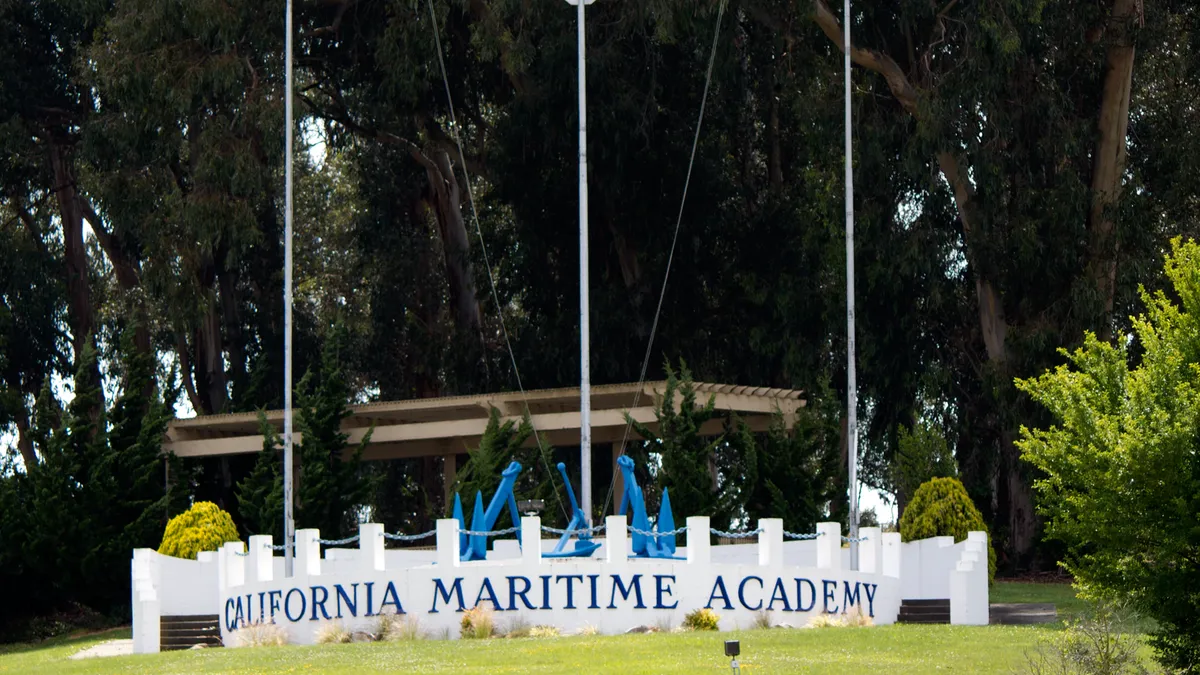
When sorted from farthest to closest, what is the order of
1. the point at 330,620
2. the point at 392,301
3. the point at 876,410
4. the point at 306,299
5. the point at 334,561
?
the point at 306,299, the point at 392,301, the point at 876,410, the point at 334,561, the point at 330,620

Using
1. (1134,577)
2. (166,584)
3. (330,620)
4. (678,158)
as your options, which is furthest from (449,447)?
(1134,577)

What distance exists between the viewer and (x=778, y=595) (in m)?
23.1

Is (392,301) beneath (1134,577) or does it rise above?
above

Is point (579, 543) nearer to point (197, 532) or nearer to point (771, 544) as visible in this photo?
point (771, 544)

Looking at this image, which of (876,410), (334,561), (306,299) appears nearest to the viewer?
(334,561)

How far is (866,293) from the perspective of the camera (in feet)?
117

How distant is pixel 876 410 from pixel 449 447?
905cm

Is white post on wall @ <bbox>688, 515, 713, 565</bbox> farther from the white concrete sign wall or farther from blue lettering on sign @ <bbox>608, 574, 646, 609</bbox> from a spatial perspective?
blue lettering on sign @ <bbox>608, 574, 646, 609</bbox>

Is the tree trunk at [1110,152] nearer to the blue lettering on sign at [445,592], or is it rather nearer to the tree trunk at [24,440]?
the blue lettering on sign at [445,592]

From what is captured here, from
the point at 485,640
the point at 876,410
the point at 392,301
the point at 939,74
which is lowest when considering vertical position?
the point at 485,640

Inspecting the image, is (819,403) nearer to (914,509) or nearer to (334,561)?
(914,509)

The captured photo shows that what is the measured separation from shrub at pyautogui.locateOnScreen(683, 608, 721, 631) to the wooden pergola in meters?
9.22

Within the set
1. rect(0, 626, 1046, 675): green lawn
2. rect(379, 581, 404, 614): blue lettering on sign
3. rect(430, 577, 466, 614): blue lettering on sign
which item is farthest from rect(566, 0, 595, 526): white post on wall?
rect(0, 626, 1046, 675): green lawn

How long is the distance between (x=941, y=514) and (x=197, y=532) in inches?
466
